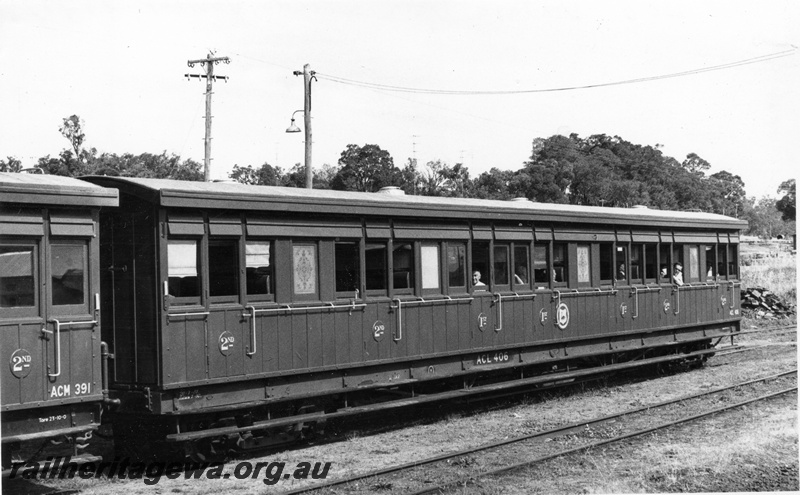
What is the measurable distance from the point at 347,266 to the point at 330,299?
1.92ft

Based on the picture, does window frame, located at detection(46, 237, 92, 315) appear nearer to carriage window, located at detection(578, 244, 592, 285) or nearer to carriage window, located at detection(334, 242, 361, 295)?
carriage window, located at detection(334, 242, 361, 295)

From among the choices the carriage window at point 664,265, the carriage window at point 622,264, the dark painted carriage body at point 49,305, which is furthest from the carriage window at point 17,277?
the carriage window at point 664,265

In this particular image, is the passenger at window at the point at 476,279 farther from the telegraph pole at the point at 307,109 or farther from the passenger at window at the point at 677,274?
the telegraph pole at the point at 307,109

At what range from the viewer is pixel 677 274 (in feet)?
61.3

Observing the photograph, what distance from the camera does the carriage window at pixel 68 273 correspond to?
8961 mm

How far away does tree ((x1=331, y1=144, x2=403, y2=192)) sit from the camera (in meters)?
47.9

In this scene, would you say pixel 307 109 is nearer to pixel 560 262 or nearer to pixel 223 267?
pixel 560 262

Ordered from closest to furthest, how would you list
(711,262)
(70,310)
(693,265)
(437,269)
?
(70,310) → (437,269) → (693,265) → (711,262)

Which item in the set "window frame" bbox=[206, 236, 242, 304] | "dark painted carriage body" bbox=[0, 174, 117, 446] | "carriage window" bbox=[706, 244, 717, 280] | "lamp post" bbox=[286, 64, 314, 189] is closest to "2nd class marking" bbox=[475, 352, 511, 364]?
"window frame" bbox=[206, 236, 242, 304]

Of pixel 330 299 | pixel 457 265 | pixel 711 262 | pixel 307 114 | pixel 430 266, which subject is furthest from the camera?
pixel 307 114

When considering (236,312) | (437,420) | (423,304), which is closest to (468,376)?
(437,420)

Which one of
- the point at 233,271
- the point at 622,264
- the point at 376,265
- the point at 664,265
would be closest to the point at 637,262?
the point at 622,264

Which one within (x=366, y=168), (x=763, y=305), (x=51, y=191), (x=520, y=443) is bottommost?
(x=520, y=443)

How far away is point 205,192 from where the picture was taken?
1032cm
